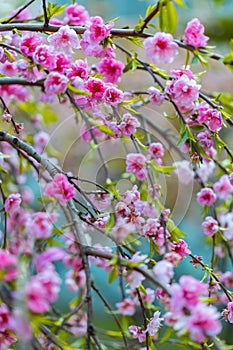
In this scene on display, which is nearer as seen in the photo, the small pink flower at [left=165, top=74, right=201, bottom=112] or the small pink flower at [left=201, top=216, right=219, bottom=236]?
the small pink flower at [left=165, top=74, right=201, bottom=112]

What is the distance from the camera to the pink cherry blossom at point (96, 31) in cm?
99

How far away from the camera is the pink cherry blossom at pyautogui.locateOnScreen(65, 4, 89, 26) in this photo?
1267 millimetres

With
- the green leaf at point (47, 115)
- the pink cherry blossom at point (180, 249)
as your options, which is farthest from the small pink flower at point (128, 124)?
the green leaf at point (47, 115)

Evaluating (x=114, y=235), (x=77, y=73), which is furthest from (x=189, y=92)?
(x=114, y=235)

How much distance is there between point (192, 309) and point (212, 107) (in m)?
0.53

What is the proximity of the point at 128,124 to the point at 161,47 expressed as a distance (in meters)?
0.15

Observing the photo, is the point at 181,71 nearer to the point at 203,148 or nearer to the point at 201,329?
the point at 203,148

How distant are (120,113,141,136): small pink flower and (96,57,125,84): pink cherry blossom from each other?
0.59ft

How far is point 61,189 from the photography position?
→ 0.93 meters

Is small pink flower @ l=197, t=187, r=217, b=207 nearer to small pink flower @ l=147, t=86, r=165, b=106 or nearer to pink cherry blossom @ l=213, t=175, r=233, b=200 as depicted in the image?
pink cherry blossom @ l=213, t=175, r=233, b=200

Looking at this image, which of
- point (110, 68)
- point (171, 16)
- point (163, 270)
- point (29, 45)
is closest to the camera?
point (163, 270)

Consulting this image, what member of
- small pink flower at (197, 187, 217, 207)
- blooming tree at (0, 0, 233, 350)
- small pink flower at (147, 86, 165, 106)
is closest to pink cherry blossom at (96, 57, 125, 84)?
blooming tree at (0, 0, 233, 350)

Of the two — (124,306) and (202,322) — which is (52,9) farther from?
(202,322)

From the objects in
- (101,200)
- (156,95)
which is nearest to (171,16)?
(156,95)
